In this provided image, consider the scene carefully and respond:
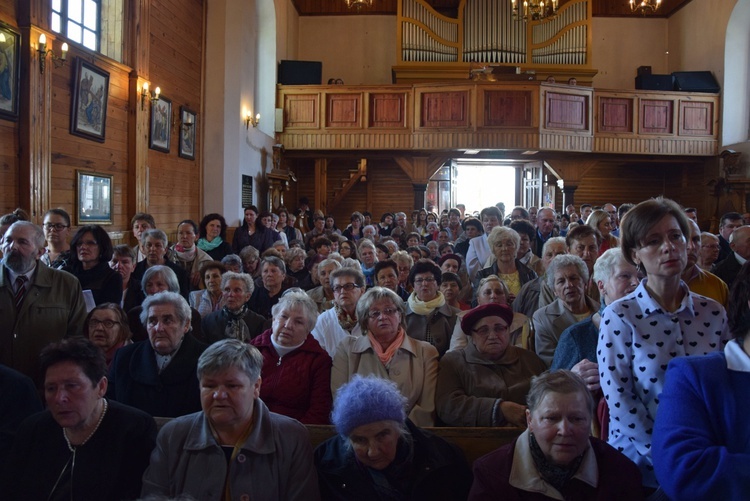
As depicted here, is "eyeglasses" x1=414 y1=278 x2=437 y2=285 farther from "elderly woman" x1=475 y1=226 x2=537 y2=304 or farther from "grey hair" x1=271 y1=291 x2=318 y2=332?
"grey hair" x1=271 y1=291 x2=318 y2=332

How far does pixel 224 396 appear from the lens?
2.46 meters

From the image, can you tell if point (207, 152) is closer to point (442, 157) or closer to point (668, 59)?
point (442, 157)

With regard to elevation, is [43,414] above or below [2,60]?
below

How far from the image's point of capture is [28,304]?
3701mm

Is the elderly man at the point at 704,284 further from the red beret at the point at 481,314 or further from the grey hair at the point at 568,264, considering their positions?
the red beret at the point at 481,314

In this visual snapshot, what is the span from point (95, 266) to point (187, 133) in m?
6.05

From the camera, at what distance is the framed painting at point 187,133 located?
9.85 meters

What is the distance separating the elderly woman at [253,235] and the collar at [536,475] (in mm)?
6479

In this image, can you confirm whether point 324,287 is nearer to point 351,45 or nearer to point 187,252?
point 187,252

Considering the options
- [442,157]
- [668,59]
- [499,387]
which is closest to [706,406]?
[499,387]

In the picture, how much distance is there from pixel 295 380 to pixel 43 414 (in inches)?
46.0

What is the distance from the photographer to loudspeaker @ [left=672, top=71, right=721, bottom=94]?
1420 cm

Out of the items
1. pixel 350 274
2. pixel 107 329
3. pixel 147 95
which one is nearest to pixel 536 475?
pixel 350 274

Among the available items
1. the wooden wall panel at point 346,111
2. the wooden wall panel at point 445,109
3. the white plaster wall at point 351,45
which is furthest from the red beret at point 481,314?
the white plaster wall at point 351,45
